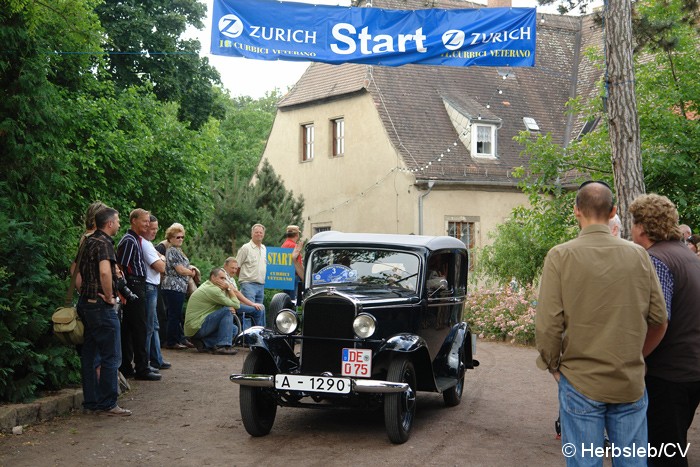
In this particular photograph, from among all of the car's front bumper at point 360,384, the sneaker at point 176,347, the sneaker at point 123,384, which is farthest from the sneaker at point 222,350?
the car's front bumper at point 360,384

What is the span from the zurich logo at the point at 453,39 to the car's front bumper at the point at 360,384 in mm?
5697

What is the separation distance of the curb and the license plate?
304 centimetres

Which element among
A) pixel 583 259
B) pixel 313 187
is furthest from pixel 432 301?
pixel 313 187

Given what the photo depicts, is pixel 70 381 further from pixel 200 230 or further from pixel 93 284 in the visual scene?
pixel 200 230

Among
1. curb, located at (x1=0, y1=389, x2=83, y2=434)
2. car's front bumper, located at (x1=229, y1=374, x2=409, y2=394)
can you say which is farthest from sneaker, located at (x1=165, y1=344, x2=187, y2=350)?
car's front bumper, located at (x1=229, y1=374, x2=409, y2=394)

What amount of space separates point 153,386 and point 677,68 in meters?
13.1

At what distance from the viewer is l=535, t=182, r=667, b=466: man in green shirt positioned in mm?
4867

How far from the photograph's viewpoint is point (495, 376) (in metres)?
13.7

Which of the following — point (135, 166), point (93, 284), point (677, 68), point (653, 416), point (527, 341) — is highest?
point (677, 68)

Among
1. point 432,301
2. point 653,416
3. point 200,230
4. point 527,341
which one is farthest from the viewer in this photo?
point 200,230

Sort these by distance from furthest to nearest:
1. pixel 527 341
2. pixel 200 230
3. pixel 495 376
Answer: pixel 200 230 → pixel 527 341 → pixel 495 376

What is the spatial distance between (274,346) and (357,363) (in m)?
0.89

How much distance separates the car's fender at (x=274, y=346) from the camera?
8.95 metres

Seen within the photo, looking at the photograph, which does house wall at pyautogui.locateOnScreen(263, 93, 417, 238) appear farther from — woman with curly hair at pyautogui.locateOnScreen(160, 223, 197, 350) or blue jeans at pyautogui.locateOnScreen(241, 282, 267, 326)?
woman with curly hair at pyautogui.locateOnScreen(160, 223, 197, 350)
